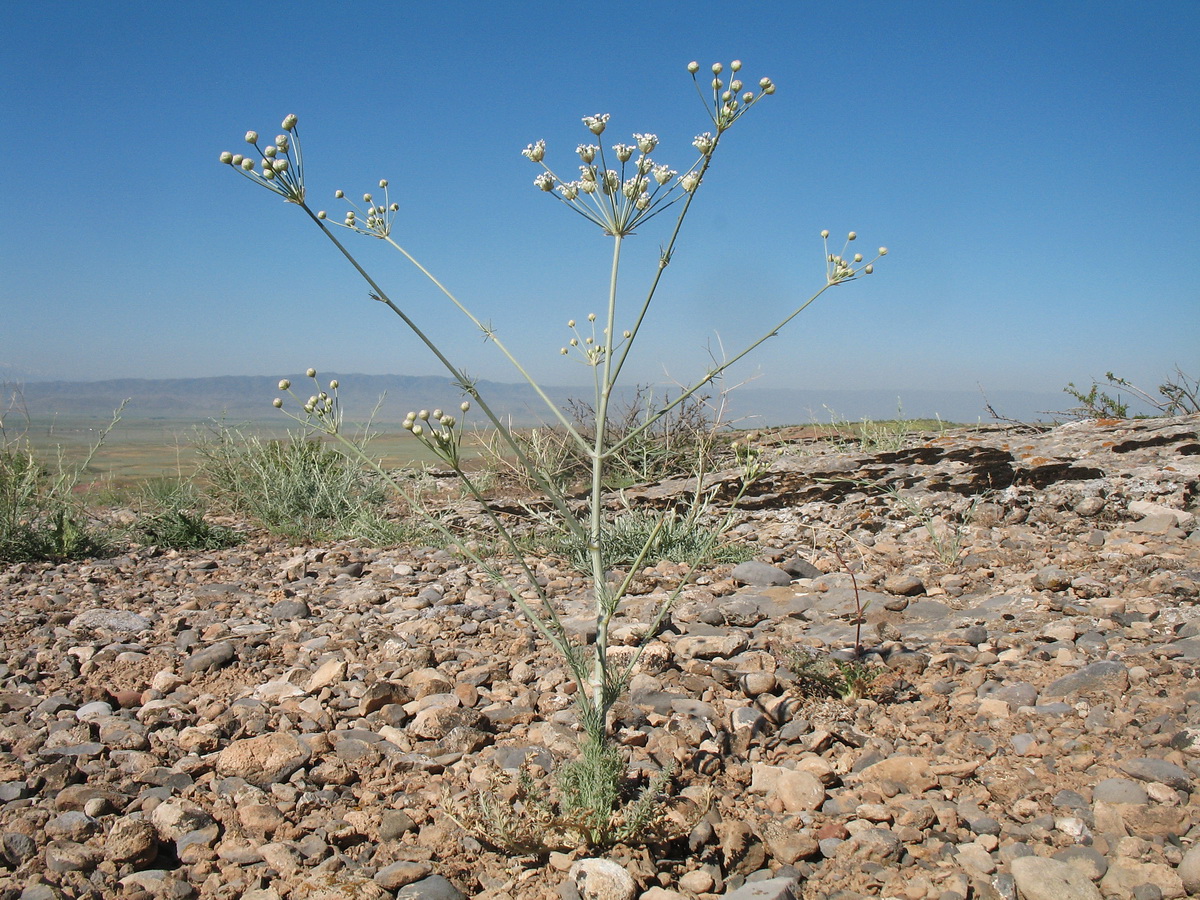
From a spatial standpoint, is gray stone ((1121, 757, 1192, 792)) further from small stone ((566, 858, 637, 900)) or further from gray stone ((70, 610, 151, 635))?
gray stone ((70, 610, 151, 635))

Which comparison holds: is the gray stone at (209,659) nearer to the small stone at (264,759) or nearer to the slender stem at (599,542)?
the small stone at (264,759)

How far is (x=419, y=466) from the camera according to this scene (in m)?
7.67

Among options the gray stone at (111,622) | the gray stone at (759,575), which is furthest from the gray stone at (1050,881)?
the gray stone at (111,622)

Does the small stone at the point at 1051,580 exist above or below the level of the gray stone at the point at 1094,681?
above

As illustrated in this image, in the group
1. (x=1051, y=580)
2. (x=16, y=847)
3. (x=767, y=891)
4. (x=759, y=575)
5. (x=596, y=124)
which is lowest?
(x=16, y=847)

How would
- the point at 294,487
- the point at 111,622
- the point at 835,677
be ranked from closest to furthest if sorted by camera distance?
the point at 835,677 < the point at 111,622 < the point at 294,487

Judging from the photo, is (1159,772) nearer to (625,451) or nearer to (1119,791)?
(1119,791)

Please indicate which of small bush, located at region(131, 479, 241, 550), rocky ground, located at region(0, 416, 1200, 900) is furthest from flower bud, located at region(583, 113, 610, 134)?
small bush, located at region(131, 479, 241, 550)

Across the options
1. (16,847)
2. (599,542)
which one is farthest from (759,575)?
(16,847)

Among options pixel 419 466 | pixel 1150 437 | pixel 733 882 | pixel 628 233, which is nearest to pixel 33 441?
pixel 419 466

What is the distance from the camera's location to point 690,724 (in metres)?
2.54

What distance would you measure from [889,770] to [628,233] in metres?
1.68

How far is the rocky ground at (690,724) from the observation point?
192 cm

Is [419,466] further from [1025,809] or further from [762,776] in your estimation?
[1025,809]
